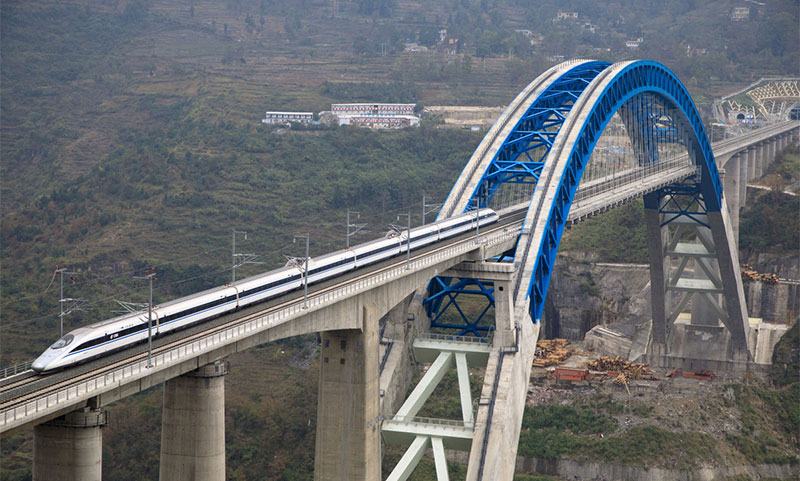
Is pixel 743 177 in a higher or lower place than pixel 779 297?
higher

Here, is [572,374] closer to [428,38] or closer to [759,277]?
[759,277]

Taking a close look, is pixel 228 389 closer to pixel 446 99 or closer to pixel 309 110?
pixel 309 110

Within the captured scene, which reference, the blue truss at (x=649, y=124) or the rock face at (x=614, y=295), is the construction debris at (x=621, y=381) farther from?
the blue truss at (x=649, y=124)

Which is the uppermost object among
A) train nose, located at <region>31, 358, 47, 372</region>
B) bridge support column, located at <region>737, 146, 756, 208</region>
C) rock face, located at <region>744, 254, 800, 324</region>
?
bridge support column, located at <region>737, 146, 756, 208</region>

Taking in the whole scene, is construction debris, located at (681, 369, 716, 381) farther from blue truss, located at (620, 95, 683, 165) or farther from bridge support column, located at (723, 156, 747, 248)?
bridge support column, located at (723, 156, 747, 248)

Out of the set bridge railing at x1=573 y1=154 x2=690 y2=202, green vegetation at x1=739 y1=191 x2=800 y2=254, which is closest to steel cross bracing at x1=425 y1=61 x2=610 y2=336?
bridge railing at x1=573 y1=154 x2=690 y2=202

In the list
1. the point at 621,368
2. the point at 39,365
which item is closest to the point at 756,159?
the point at 621,368

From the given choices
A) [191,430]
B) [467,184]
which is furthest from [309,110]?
[191,430]
